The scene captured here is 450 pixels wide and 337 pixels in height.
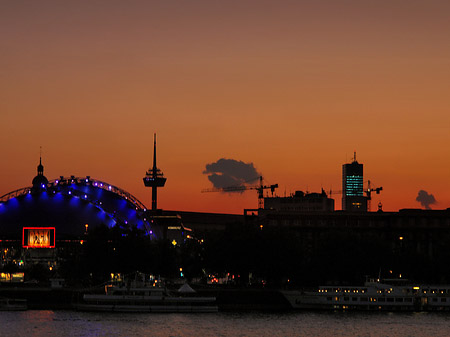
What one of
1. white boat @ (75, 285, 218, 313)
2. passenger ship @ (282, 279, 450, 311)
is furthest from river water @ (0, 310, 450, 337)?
passenger ship @ (282, 279, 450, 311)

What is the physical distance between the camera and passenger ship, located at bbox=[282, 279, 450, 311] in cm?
16838

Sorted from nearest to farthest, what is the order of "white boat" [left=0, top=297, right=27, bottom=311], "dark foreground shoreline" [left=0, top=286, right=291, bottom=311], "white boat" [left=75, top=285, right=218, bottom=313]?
"white boat" [left=0, top=297, right=27, bottom=311], "white boat" [left=75, top=285, right=218, bottom=313], "dark foreground shoreline" [left=0, top=286, right=291, bottom=311]

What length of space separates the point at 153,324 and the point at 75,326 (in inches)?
425

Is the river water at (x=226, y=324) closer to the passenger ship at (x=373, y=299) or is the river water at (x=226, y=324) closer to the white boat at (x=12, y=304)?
the white boat at (x=12, y=304)

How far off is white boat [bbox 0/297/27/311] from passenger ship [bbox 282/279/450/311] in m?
42.2

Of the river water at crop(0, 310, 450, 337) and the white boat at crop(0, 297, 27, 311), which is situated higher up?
the white boat at crop(0, 297, 27, 311)

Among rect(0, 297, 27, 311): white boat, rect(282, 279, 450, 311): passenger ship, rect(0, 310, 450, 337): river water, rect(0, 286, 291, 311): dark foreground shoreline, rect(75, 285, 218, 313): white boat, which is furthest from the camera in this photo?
rect(0, 286, 291, 311): dark foreground shoreline

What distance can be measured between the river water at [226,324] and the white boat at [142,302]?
445 cm

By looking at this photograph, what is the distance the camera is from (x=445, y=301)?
170500mm

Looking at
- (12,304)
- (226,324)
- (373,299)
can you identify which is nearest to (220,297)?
(373,299)

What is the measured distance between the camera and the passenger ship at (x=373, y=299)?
168375 millimetres

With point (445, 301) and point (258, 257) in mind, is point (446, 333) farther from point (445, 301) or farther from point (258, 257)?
point (258, 257)

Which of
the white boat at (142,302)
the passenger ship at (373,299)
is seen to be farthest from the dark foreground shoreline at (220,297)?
the white boat at (142,302)

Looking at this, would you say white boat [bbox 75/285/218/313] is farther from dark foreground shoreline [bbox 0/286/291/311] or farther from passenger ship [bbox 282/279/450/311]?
passenger ship [bbox 282/279/450/311]
